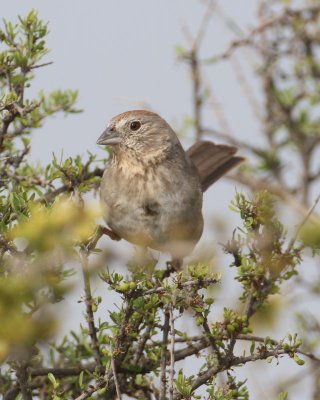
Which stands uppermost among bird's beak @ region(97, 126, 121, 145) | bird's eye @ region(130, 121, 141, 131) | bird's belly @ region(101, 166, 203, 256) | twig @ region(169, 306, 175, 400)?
bird's eye @ region(130, 121, 141, 131)

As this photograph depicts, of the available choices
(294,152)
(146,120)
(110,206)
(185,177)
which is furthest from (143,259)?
(294,152)

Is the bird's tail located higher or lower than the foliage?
higher

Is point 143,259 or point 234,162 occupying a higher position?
point 234,162

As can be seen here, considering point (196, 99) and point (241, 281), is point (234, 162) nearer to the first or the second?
point (196, 99)

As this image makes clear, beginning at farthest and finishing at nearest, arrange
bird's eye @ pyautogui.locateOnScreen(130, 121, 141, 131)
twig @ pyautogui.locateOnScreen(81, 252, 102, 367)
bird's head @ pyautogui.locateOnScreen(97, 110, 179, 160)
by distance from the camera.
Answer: bird's eye @ pyautogui.locateOnScreen(130, 121, 141, 131) < bird's head @ pyautogui.locateOnScreen(97, 110, 179, 160) < twig @ pyautogui.locateOnScreen(81, 252, 102, 367)

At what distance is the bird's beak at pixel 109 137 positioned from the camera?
4970mm

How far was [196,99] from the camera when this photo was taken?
5.50 m

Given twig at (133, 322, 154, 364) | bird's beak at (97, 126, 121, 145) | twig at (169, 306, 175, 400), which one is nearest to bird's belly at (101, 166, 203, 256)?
bird's beak at (97, 126, 121, 145)

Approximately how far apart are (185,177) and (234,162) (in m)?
1.12

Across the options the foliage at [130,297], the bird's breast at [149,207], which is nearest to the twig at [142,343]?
the foliage at [130,297]

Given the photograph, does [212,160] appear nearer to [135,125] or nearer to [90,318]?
[135,125]

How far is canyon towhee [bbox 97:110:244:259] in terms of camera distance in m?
4.66

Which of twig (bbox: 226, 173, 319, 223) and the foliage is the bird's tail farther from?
the foliage

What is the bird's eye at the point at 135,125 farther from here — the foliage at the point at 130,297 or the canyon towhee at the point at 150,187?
the foliage at the point at 130,297
